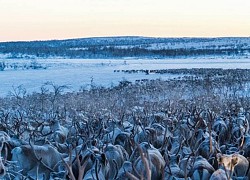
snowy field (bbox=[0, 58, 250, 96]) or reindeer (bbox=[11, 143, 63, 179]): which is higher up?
reindeer (bbox=[11, 143, 63, 179])

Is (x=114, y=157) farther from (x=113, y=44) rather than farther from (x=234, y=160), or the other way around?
(x=113, y=44)

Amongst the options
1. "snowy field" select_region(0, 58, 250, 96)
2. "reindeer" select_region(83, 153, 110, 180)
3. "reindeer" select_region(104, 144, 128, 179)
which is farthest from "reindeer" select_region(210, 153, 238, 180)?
"snowy field" select_region(0, 58, 250, 96)

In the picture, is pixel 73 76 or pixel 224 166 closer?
pixel 224 166

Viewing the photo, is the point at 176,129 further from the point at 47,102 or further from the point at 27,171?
the point at 47,102

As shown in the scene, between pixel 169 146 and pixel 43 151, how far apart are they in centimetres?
210

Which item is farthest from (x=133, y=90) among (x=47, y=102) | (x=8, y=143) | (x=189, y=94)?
(x=8, y=143)

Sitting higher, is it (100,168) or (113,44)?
(100,168)

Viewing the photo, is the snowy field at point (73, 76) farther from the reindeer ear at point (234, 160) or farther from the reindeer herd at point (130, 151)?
the reindeer ear at point (234, 160)

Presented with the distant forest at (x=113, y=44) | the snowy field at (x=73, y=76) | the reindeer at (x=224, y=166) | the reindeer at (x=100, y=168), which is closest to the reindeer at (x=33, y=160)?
the reindeer at (x=100, y=168)

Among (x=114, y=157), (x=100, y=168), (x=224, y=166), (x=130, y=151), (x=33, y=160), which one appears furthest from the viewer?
(x=130, y=151)

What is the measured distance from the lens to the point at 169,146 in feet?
25.8

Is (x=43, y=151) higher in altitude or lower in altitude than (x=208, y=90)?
higher

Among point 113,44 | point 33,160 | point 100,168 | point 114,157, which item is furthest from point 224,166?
point 113,44

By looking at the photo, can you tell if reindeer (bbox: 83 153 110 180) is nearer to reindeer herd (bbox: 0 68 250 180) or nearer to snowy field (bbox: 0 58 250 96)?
reindeer herd (bbox: 0 68 250 180)
